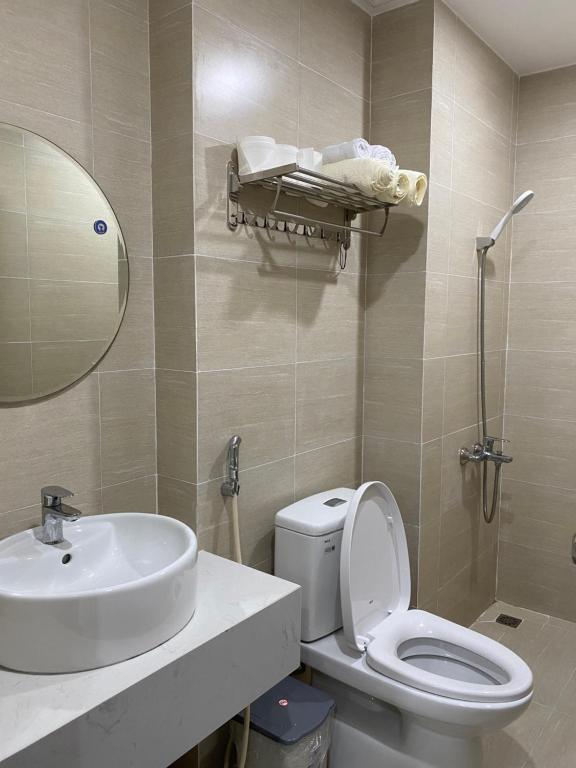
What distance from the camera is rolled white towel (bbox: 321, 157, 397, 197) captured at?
5.92 feet

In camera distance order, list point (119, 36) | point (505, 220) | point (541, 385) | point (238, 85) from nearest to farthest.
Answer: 1. point (119, 36)
2. point (238, 85)
3. point (505, 220)
4. point (541, 385)

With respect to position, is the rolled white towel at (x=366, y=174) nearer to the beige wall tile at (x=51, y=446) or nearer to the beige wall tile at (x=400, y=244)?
the beige wall tile at (x=400, y=244)

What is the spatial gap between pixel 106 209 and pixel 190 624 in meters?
1.05

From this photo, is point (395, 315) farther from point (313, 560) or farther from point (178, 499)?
point (178, 499)

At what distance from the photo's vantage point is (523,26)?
7.63 ft

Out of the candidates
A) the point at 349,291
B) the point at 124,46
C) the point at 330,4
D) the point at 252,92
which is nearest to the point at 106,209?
the point at 124,46

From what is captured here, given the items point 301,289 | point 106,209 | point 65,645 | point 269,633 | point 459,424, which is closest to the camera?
point 65,645

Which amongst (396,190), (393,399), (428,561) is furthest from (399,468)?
(396,190)

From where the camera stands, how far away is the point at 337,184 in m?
1.80

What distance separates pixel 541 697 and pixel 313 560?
1.21 m

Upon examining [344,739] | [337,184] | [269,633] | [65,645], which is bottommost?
[344,739]

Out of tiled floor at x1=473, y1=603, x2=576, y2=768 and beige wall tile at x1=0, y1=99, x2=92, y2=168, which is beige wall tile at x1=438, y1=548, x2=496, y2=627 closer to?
tiled floor at x1=473, y1=603, x2=576, y2=768

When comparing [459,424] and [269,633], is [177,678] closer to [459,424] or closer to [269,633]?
[269,633]

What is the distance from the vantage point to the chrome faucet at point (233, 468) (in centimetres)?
176
